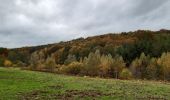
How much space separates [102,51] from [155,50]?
37491 mm

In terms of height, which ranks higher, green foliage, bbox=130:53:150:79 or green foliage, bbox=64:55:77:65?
green foliage, bbox=64:55:77:65

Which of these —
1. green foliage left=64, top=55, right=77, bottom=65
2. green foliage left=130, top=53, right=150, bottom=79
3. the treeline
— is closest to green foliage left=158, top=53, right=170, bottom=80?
the treeline

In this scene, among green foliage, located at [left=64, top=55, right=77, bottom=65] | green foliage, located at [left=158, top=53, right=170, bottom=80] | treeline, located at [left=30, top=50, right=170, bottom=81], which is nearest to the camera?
green foliage, located at [left=158, top=53, right=170, bottom=80]

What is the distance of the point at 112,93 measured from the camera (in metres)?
35.0

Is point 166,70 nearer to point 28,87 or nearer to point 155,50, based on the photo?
point 155,50

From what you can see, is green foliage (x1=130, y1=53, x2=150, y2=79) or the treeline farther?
green foliage (x1=130, y1=53, x2=150, y2=79)

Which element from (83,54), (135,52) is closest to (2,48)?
(83,54)

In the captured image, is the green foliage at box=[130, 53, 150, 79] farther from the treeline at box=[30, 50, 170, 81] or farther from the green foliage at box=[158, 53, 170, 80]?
the green foliage at box=[158, 53, 170, 80]

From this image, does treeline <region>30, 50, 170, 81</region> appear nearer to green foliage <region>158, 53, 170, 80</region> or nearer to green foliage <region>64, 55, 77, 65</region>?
green foliage <region>158, 53, 170, 80</region>

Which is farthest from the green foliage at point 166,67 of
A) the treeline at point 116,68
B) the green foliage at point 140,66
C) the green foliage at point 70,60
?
the green foliage at point 70,60

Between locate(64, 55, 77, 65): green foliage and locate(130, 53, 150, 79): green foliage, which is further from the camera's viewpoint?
locate(64, 55, 77, 65): green foliage

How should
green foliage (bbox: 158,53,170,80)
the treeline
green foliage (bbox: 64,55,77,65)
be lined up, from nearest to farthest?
green foliage (bbox: 158,53,170,80) < the treeline < green foliage (bbox: 64,55,77,65)

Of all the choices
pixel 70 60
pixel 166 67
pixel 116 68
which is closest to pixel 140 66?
pixel 116 68

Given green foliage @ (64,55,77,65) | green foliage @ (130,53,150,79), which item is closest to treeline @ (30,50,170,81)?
green foliage @ (130,53,150,79)
